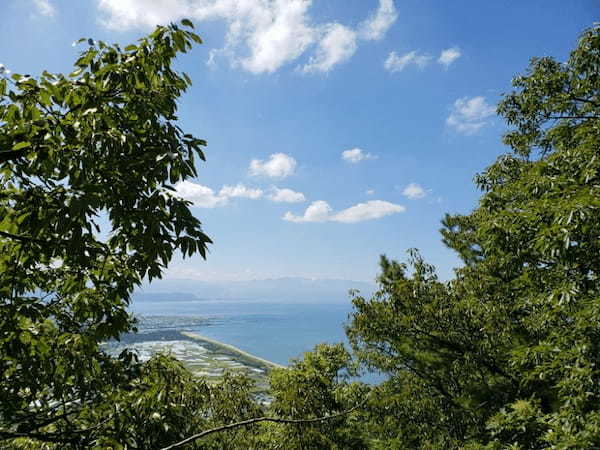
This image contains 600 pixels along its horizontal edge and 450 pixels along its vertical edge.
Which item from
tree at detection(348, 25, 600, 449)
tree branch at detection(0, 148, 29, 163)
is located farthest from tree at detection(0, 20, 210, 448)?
tree at detection(348, 25, 600, 449)

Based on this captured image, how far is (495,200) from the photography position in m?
7.57

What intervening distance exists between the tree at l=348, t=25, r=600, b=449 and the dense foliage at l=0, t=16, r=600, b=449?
0.15 ft

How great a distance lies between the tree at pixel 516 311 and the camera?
187 inches

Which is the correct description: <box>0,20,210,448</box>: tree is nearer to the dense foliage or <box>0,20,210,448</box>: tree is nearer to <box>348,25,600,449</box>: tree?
the dense foliage

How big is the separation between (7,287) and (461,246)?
14215 mm

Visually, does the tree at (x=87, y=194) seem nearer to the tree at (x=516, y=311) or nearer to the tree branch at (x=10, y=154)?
the tree branch at (x=10, y=154)

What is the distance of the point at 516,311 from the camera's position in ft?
30.5

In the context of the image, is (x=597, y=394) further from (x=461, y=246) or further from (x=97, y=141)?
(x=461, y=246)

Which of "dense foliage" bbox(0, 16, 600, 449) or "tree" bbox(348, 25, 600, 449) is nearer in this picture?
"dense foliage" bbox(0, 16, 600, 449)

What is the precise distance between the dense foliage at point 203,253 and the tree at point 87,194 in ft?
0.04

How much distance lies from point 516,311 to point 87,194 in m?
10.6

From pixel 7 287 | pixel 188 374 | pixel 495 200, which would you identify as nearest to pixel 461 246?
pixel 495 200

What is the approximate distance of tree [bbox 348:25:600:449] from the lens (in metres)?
4.76

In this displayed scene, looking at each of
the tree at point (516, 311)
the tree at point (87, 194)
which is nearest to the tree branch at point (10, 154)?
the tree at point (87, 194)
